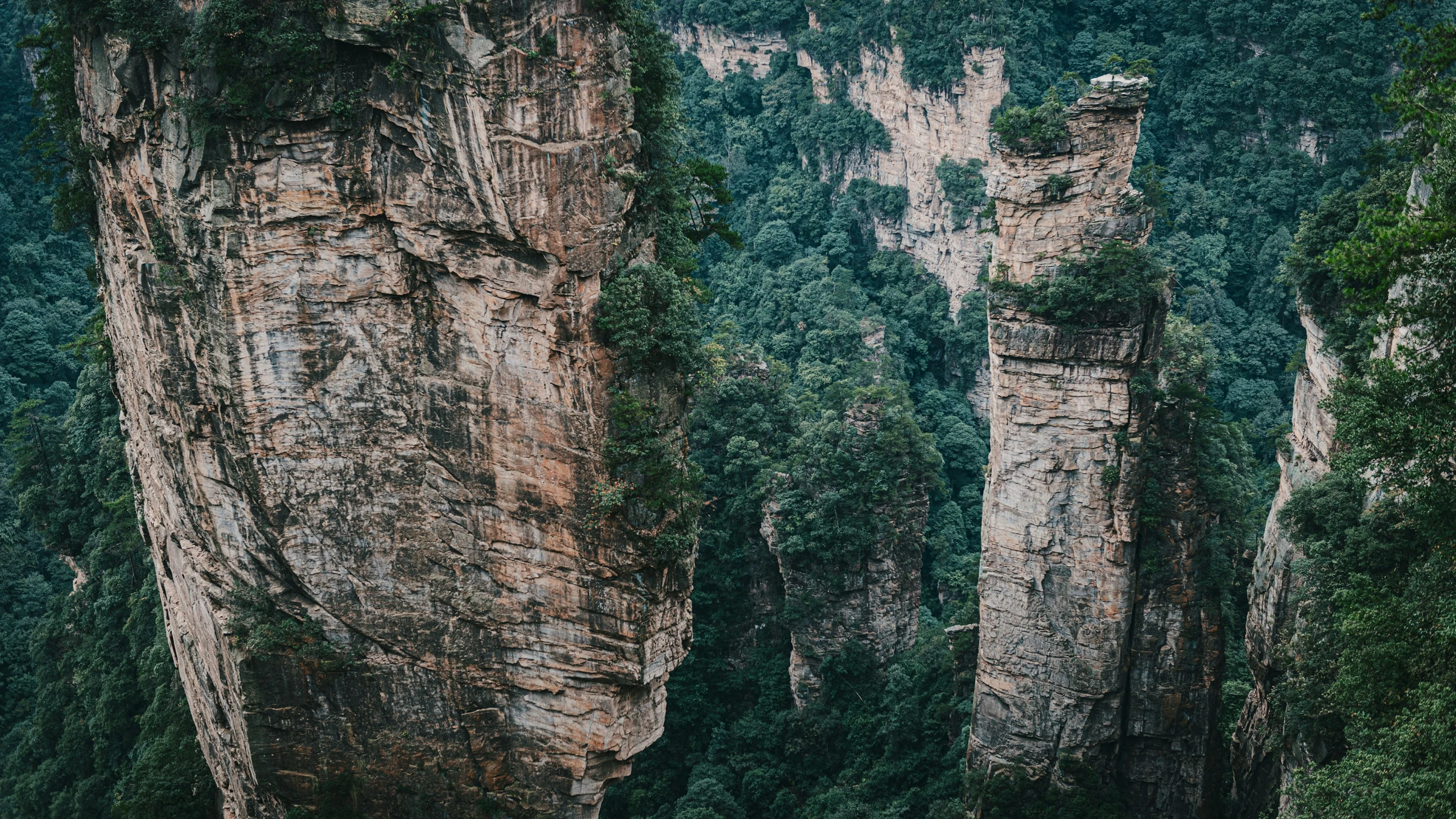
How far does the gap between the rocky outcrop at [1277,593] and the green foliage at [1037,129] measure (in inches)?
229

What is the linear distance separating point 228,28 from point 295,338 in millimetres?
4135

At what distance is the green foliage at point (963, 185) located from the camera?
5672cm

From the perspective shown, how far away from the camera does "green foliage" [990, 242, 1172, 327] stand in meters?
25.6

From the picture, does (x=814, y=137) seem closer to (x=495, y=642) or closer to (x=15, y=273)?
(x=15, y=273)

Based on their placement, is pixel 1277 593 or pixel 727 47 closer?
pixel 1277 593

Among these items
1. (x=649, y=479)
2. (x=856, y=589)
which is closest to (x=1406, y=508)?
(x=649, y=479)

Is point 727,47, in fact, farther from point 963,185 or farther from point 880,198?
point 963,185

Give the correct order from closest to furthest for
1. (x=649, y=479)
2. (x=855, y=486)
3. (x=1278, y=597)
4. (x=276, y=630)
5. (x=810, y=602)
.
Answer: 1. (x=649, y=479)
2. (x=276, y=630)
3. (x=1278, y=597)
4. (x=855, y=486)
5. (x=810, y=602)

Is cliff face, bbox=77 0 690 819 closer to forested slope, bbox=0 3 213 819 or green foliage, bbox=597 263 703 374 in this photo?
green foliage, bbox=597 263 703 374

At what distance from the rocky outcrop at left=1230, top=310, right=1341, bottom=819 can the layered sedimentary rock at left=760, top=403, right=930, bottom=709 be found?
35.3ft

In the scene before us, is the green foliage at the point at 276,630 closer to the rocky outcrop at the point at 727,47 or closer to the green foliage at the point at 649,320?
the green foliage at the point at 649,320

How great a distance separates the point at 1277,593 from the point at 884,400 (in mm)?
14271

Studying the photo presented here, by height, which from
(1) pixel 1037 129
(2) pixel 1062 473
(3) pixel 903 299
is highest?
(1) pixel 1037 129

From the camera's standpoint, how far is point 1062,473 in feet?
88.8
